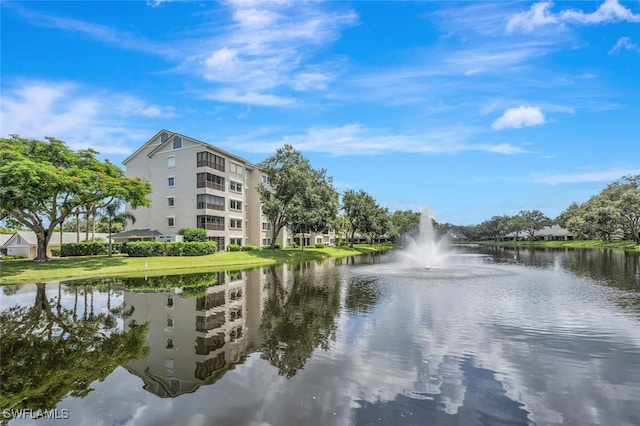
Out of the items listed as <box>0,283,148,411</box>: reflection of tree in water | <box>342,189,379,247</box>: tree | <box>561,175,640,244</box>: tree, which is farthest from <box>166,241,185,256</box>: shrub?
<box>561,175,640,244</box>: tree

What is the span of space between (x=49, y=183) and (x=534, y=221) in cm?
16428

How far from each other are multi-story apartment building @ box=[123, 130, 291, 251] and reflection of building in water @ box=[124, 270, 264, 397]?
3815cm

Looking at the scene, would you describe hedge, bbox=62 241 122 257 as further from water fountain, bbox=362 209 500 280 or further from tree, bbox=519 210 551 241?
tree, bbox=519 210 551 241

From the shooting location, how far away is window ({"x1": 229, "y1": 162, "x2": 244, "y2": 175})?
66.2 m

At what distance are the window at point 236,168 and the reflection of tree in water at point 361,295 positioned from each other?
44.0 m

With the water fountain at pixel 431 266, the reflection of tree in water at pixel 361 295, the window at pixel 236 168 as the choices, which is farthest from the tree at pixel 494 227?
the reflection of tree in water at pixel 361 295

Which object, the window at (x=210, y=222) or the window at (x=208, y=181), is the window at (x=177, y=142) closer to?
the window at (x=208, y=181)

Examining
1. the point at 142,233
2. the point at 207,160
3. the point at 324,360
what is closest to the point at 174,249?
the point at 142,233

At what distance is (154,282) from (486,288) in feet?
80.5

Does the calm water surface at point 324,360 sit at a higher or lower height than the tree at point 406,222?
lower

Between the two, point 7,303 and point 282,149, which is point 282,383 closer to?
point 7,303

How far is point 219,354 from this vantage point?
434 inches

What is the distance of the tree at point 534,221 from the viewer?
148125 mm

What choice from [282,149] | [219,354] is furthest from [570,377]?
[282,149]
